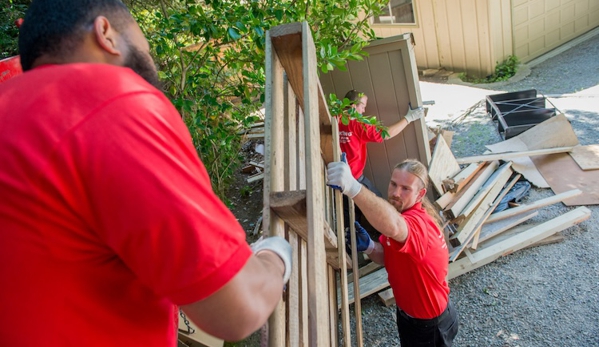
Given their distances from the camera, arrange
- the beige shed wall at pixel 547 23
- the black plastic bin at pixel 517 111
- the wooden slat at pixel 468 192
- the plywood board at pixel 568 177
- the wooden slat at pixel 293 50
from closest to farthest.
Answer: the wooden slat at pixel 293 50 → the wooden slat at pixel 468 192 → the plywood board at pixel 568 177 → the black plastic bin at pixel 517 111 → the beige shed wall at pixel 547 23

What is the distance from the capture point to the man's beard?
111 cm

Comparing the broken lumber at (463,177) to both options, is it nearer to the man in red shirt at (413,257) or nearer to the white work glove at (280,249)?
the man in red shirt at (413,257)

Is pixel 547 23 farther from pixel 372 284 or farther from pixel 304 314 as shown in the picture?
pixel 304 314

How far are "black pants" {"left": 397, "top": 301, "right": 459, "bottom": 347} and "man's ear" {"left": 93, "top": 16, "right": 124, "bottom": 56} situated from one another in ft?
8.78

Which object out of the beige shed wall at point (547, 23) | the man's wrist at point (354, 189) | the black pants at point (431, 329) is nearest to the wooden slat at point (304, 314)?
the man's wrist at point (354, 189)

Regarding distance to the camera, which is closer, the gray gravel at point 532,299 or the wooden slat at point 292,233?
the wooden slat at point 292,233

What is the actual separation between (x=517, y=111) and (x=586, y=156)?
1.71 m

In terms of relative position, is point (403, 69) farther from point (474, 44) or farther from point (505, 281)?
point (474, 44)

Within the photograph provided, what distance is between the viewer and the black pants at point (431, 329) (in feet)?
10.0

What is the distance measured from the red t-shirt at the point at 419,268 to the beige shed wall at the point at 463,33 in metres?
9.63

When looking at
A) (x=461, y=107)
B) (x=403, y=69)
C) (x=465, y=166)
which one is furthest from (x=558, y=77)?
(x=403, y=69)

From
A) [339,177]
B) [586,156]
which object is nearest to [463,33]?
[586,156]

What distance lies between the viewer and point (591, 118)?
7.90 m

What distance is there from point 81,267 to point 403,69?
473 cm
